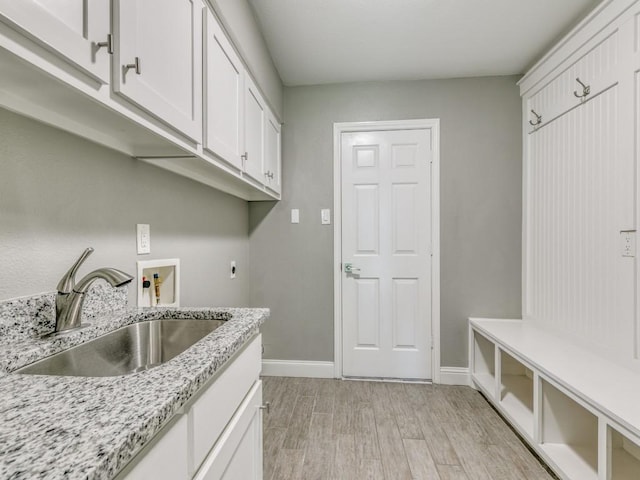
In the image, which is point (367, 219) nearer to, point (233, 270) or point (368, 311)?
point (368, 311)

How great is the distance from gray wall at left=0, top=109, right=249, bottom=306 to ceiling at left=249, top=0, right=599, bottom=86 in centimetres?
121

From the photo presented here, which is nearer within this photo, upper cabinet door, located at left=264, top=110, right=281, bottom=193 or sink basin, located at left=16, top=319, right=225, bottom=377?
sink basin, located at left=16, top=319, right=225, bottom=377

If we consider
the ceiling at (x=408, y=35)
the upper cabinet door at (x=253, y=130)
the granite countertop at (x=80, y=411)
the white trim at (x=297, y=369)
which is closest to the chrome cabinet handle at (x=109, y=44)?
the granite countertop at (x=80, y=411)

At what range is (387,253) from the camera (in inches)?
105

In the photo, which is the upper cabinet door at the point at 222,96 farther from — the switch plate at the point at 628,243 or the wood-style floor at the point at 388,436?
the switch plate at the point at 628,243

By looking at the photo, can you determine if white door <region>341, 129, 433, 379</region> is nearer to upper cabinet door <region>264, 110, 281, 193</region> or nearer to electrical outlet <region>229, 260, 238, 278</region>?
upper cabinet door <region>264, 110, 281, 193</region>

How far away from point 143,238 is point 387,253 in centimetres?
186

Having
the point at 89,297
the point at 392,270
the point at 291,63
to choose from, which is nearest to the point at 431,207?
the point at 392,270

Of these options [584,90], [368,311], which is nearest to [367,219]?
[368,311]

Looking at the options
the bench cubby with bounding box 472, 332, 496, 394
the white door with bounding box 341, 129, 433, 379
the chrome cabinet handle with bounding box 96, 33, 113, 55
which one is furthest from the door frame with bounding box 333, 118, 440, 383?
the chrome cabinet handle with bounding box 96, 33, 113, 55

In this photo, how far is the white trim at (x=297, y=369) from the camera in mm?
2732

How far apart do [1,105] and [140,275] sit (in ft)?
2.40

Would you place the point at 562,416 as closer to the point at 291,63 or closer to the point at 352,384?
the point at 352,384

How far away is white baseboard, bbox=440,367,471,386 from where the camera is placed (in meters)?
2.61
